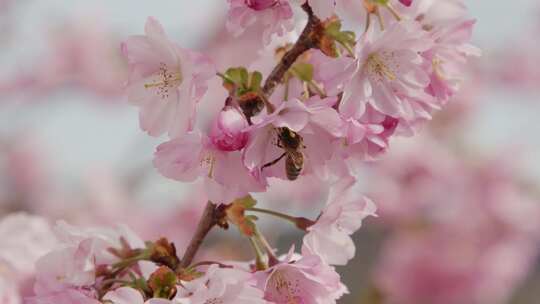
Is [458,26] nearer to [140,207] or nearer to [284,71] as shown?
[284,71]

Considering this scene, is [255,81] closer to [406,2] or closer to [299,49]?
[299,49]

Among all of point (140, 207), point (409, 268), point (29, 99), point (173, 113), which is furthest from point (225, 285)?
point (29, 99)

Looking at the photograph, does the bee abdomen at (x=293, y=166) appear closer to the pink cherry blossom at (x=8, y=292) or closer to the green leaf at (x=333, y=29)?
the green leaf at (x=333, y=29)

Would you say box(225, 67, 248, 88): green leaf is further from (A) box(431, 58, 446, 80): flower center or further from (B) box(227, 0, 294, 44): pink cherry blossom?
(A) box(431, 58, 446, 80): flower center

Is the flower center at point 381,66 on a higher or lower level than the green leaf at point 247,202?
higher

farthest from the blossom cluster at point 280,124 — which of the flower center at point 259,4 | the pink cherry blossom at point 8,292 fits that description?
the pink cherry blossom at point 8,292

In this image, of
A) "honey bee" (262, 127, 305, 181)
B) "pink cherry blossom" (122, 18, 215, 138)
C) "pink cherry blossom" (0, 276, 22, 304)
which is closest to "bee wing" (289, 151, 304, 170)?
"honey bee" (262, 127, 305, 181)
